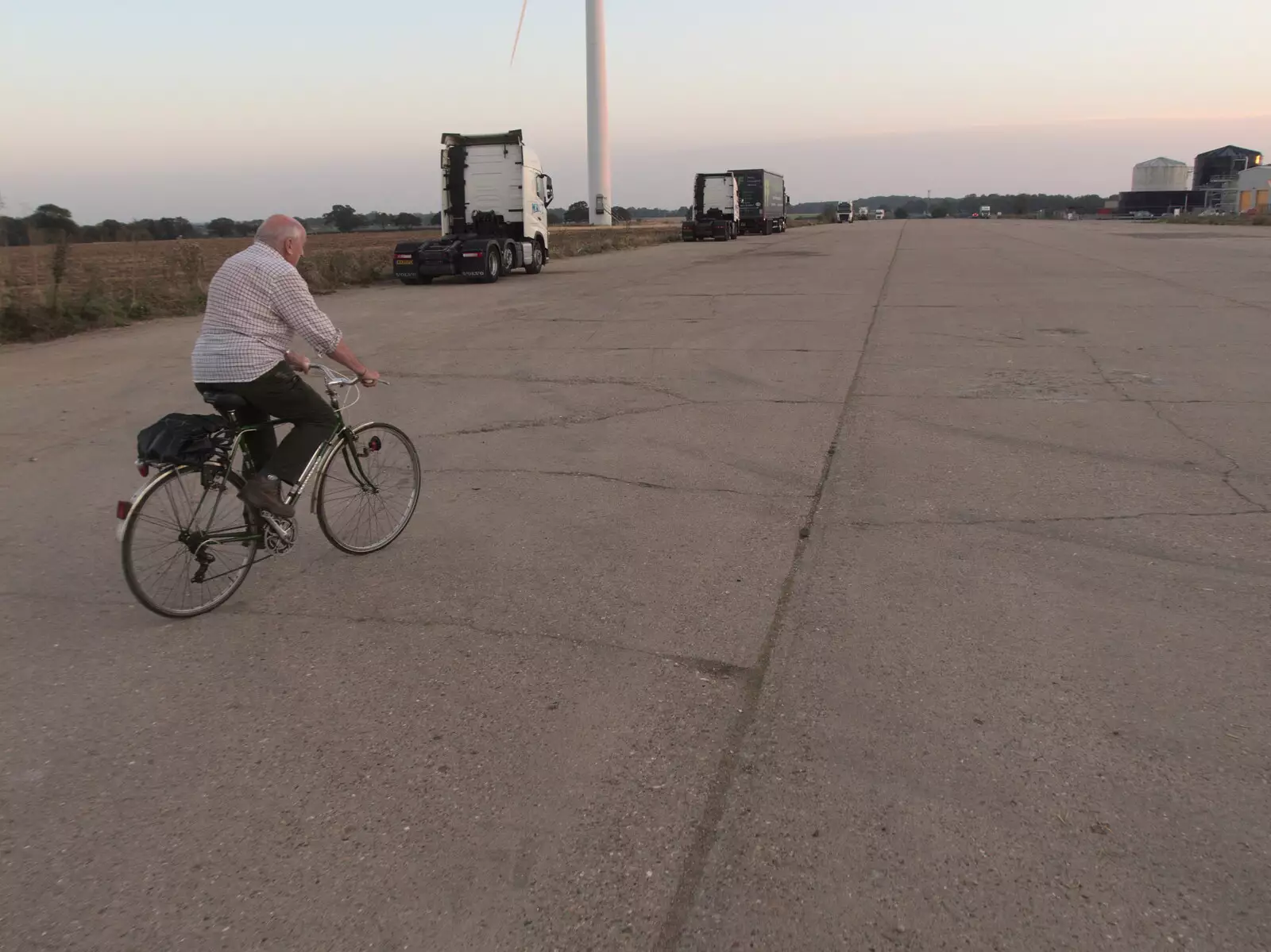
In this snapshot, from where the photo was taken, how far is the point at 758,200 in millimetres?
57125

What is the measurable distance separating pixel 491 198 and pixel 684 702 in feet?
76.2

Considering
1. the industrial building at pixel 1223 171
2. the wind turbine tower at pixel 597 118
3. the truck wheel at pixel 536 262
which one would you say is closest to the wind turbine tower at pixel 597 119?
the wind turbine tower at pixel 597 118

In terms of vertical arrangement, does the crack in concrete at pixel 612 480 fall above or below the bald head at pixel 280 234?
below

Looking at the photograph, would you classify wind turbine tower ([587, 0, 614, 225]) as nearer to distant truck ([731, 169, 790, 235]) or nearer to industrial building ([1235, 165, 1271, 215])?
distant truck ([731, 169, 790, 235])

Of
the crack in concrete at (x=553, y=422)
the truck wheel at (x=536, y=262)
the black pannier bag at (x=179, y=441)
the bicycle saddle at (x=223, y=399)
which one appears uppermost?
the truck wheel at (x=536, y=262)

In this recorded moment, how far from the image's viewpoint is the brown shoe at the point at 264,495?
4535 mm

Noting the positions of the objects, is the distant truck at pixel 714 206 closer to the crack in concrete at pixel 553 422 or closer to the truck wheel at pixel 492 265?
the truck wheel at pixel 492 265

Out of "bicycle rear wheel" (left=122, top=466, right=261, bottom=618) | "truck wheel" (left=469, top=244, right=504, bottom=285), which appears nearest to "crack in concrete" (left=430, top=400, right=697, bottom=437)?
"bicycle rear wheel" (left=122, top=466, right=261, bottom=618)

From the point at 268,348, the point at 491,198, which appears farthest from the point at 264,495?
the point at 491,198

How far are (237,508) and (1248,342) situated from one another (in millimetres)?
12011

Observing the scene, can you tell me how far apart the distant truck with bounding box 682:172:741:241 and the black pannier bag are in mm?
48532

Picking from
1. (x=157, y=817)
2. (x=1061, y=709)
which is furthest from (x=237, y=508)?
(x=1061, y=709)

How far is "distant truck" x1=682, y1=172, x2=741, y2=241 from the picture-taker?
51125mm

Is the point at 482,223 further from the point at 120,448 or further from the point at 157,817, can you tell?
the point at 157,817
